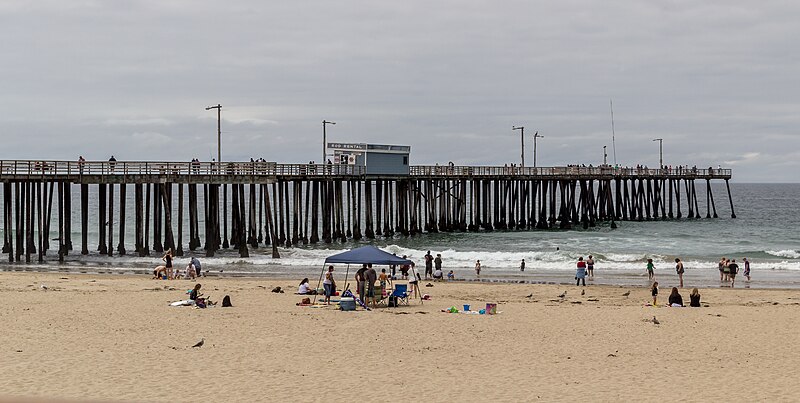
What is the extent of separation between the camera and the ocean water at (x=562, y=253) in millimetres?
33250

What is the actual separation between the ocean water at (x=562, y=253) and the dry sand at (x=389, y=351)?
10.2 metres

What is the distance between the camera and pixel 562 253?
3953 cm

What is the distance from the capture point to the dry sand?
1259cm

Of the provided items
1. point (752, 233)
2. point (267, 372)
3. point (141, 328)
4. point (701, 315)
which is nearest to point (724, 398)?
point (267, 372)

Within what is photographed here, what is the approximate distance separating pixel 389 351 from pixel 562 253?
2513 centimetres

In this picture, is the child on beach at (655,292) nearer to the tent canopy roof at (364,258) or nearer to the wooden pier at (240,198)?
the tent canopy roof at (364,258)

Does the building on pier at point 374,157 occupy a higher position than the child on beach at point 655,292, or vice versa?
A: the building on pier at point 374,157

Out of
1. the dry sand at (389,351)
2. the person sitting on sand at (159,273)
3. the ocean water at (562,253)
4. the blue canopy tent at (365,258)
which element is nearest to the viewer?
the dry sand at (389,351)

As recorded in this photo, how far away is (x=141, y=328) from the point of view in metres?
17.4

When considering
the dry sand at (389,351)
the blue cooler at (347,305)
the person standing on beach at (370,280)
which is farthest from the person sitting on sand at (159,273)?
the blue cooler at (347,305)

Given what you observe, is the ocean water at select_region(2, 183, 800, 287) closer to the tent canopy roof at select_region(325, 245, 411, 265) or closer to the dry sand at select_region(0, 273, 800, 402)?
the dry sand at select_region(0, 273, 800, 402)

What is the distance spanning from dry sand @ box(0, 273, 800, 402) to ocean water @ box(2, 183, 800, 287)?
10.2m

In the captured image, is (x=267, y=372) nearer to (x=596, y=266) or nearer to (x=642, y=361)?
(x=642, y=361)

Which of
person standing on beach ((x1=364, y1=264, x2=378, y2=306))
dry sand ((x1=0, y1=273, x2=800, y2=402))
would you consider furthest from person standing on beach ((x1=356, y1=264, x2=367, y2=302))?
dry sand ((x1=0, y1=273, x2=800, y2=402))
